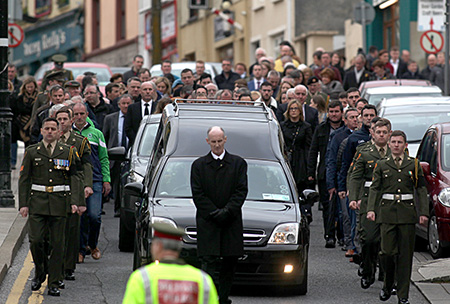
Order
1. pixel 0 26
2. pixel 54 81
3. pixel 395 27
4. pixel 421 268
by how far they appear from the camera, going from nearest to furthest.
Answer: pixel 421 268 → pixel 0 26 → pixel 54 81 → pixel 395 27

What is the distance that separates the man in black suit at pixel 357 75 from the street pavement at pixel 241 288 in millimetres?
10856

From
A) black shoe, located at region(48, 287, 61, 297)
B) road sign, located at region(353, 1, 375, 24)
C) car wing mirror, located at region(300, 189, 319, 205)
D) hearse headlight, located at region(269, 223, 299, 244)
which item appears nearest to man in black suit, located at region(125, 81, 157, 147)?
car wing mirror, located at region(300, 189, 319, 205)

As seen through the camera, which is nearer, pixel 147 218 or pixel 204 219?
pixel 204 219

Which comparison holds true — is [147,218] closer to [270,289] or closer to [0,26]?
[270,289]

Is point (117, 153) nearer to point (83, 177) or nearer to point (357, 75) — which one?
point (83, 177)

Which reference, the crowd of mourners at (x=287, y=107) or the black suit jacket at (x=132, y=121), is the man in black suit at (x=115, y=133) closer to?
the crowd of mourners at (x=287, y=107)

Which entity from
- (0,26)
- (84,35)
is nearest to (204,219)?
(0,26)

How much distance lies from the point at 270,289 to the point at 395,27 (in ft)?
85.0

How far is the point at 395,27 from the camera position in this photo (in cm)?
3781

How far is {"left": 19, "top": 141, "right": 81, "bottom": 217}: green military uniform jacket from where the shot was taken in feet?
40.8

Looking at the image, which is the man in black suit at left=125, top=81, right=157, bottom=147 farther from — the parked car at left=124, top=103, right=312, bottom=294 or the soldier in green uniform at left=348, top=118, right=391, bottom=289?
the soldier in green uniform at left=348, top=118, right=391, bottom=289

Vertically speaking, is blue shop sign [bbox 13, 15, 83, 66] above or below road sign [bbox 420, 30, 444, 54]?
above

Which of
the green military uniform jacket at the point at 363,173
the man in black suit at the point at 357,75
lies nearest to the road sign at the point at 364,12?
the man in black suit at the point at 357,75

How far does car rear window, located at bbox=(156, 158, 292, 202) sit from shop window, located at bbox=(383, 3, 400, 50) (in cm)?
2473
